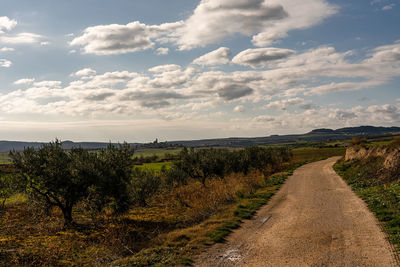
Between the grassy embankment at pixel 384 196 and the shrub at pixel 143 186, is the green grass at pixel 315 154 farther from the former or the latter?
the shrub at pixel 143 186

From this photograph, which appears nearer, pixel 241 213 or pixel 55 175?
pixel 241 213

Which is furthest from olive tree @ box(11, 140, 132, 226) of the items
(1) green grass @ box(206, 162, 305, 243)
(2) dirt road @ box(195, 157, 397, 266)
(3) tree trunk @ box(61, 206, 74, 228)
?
(2) dirt road @ box(195, 157, 397, 266)

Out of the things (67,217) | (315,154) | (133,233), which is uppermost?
(67,217)

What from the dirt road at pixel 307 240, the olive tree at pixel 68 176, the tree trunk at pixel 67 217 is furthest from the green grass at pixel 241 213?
the tree trunk at pixel 67 217

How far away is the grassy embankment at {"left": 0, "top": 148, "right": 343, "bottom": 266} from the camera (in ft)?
42.2

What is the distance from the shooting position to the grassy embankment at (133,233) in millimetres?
12867

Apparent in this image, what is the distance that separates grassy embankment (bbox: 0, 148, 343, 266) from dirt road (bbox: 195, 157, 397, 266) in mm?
1177

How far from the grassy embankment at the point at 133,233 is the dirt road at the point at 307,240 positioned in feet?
3.86

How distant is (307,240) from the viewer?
12.8 meters

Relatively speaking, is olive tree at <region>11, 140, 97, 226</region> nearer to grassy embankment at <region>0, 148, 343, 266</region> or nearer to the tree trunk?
the tree trunk

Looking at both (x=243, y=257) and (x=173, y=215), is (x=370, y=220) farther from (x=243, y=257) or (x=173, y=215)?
(x=173, y=215)

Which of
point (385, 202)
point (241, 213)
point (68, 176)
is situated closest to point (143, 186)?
point (68, 176)

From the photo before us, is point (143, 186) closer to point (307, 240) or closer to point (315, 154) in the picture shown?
point (307, 240)

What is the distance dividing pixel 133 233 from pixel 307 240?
1074cm
